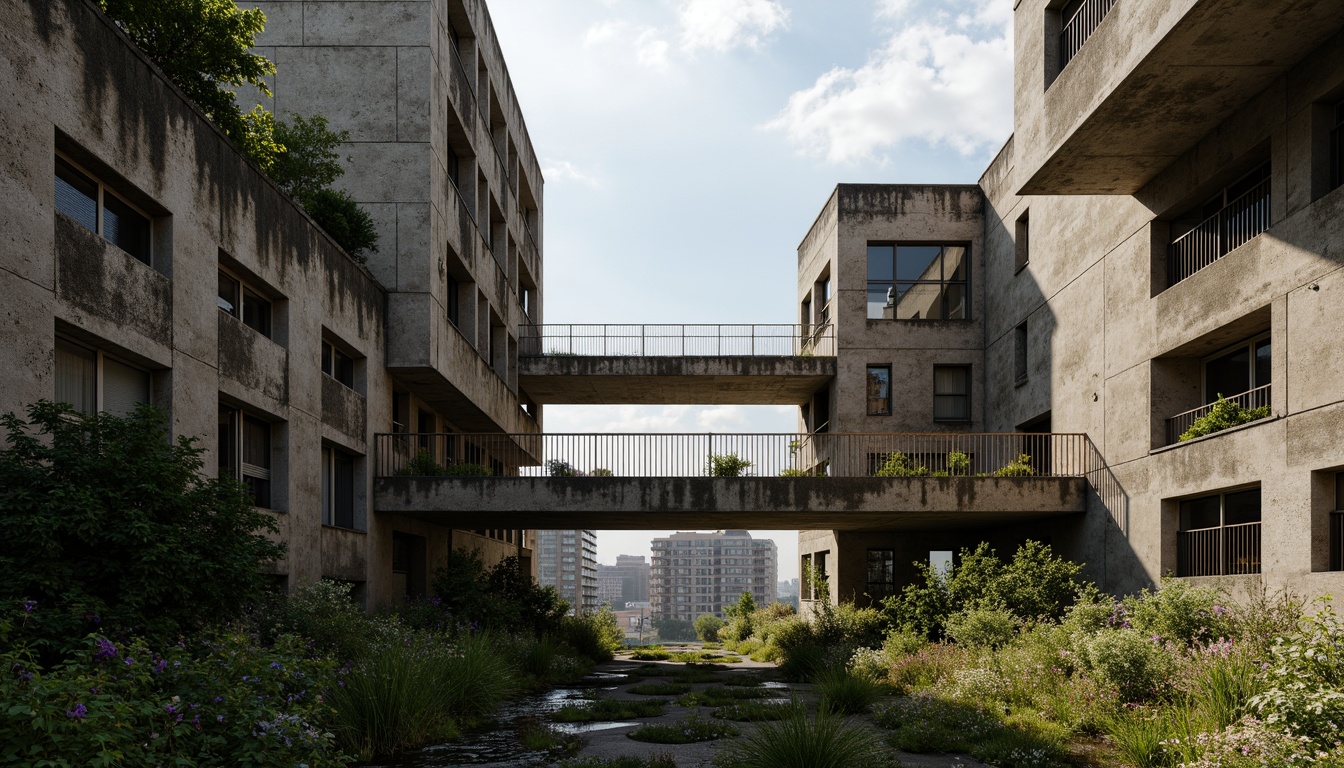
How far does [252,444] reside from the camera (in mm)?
17234

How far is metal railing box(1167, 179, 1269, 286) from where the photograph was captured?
55.8ft

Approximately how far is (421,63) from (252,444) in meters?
9.75

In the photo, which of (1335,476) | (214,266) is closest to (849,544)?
(1335,476)

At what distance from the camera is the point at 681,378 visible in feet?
111

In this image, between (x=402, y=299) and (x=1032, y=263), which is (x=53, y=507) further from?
(x=1032, y=263)

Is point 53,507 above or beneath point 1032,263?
beneath

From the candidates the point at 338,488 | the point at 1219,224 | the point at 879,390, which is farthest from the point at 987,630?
the point at 338,488

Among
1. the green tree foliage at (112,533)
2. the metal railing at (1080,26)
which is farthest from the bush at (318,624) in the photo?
the metal railing at (1080,26)

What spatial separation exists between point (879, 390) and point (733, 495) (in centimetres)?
947

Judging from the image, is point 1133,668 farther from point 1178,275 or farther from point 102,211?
point 102,211

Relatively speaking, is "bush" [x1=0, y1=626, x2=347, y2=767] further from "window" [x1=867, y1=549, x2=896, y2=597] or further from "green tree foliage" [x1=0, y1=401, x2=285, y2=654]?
"window" [x1=867, y1=549, x2=896, y2=597]

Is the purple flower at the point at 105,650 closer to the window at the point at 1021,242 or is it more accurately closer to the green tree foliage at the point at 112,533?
the green tree foliage at the point at 112,533

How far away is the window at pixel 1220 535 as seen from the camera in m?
16.9

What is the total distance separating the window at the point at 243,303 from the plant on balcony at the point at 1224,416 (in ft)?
51.4
